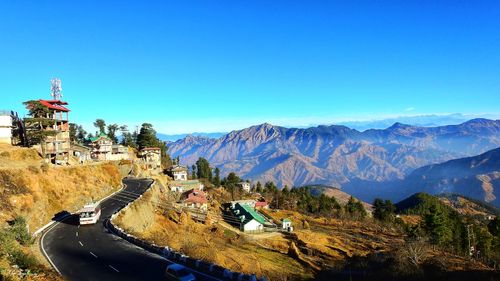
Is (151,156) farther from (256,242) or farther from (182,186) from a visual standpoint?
(256,242)

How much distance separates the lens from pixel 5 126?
6869 centimetres

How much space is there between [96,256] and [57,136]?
176 ft

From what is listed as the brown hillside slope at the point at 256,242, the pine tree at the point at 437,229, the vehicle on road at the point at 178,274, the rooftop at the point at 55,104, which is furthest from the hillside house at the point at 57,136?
the pine tree at the point at 437,229

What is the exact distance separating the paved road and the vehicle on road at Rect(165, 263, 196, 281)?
2.88 ft

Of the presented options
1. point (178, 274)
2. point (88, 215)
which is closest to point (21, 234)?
point (88, 215)

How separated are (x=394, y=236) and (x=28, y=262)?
3746 inches

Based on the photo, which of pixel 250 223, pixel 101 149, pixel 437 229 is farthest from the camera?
pixel 101 149

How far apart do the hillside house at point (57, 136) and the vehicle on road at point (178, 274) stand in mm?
54268

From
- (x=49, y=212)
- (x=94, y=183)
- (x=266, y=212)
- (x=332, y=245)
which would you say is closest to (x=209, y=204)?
(x=266, y=212)

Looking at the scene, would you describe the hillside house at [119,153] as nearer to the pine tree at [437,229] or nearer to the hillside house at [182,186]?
the hillside house at [182,186]

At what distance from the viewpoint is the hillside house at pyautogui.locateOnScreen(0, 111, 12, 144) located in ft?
225

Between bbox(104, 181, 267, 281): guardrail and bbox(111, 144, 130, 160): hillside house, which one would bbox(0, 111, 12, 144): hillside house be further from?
bbox(104, 181, 267, 281): guardrail

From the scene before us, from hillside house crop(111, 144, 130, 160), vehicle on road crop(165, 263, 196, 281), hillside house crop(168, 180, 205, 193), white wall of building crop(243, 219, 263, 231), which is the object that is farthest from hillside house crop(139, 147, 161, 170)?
vehicle on road crop(165, 263, 196, 281)

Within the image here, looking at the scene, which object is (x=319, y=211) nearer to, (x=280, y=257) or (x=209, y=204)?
(x=209, y=204)
